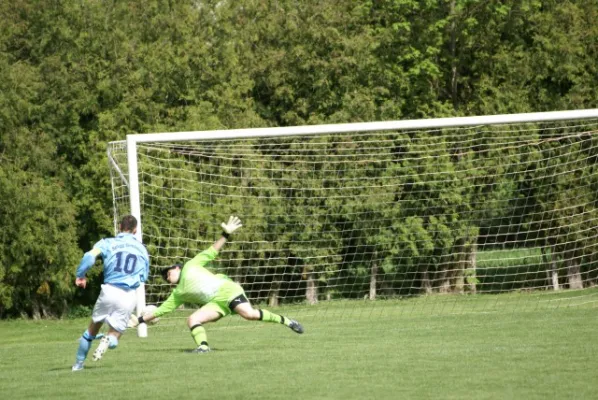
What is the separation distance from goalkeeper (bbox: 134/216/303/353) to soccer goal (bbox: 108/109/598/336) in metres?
7.49

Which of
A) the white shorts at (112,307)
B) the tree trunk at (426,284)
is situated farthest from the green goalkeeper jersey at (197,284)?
the tree trunk at (426,284)

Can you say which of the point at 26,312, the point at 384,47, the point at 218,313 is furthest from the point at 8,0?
the point at 218,313

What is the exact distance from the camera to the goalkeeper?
12.9m

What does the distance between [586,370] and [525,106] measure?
19092 mm

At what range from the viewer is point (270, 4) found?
3078 cm

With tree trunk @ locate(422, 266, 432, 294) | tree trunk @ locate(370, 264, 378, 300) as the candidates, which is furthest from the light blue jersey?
tree trunk @ locate(370, 264, 378, 300)

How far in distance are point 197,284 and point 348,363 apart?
2.68 meters

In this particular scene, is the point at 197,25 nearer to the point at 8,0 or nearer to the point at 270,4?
the point at 270,4

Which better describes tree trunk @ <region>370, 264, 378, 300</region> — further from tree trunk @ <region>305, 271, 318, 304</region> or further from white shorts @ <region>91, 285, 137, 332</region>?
white shorts @ <region>91, 285, 137, 332</region>

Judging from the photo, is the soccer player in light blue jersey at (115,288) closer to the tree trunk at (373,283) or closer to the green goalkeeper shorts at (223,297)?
the green goalkeeper shorts at (223,297)

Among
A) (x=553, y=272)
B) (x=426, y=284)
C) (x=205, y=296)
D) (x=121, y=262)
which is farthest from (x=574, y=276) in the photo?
(x=121, y=262)

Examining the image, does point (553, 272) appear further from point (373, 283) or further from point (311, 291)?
point (311, 291)

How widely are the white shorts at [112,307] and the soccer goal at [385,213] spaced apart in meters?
9.12

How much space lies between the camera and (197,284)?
13.0m
